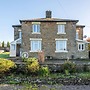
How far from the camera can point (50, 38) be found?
4203 cm

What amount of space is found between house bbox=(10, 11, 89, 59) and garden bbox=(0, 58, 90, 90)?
64.1ft

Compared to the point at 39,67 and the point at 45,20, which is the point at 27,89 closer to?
the point at 39,67

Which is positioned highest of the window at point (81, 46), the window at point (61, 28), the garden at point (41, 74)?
the window at point (61, 28)

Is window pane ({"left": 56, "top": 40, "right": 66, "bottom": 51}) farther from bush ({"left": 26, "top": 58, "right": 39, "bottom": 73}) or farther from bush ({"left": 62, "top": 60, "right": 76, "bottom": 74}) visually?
bush ({"left": 26, "top": 58, "right": 39, "bottom": 73})

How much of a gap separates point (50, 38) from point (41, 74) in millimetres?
21751

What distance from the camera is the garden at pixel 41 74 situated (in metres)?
17.9

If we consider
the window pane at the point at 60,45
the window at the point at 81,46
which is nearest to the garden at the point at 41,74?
the window pane at the point at 60,45

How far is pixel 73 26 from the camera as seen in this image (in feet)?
137

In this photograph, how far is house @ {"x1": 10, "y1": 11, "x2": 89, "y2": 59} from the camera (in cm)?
4172

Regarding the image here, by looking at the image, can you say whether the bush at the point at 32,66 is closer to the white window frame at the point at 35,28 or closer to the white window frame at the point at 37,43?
the white window frame at the point at 37,43

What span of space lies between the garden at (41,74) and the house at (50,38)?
19529mm

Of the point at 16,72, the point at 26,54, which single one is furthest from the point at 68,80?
the point at 26,54

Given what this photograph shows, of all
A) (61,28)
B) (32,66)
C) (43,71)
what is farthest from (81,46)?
(32,66)

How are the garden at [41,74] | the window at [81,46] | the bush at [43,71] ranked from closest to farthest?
the garden at [41,74], the bush at [43,71], the window at [81,46]
